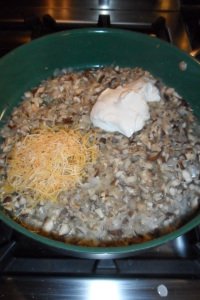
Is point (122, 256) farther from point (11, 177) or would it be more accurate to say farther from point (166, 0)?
point (166, 0)

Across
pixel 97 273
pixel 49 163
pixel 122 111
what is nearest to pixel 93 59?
pixel 122 111

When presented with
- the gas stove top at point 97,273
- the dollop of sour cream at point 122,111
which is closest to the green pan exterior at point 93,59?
the dollop of sour cream at point 122,111

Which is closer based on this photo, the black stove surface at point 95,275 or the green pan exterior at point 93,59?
the black stove surface at point 95,275

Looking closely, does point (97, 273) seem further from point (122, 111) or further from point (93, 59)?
point (93, 59)

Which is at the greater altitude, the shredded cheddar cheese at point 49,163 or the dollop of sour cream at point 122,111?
the dollop of sour cream at point 122,111

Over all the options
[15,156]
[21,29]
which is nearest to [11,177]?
[15,156]

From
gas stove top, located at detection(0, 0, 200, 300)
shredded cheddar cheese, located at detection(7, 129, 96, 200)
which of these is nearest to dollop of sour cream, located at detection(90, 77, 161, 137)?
shredded cheddar cheese, located at detection(7, 129, 96, 200)

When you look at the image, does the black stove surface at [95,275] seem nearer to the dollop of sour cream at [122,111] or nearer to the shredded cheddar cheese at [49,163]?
the shredded cheddar cheese at [49,163]
